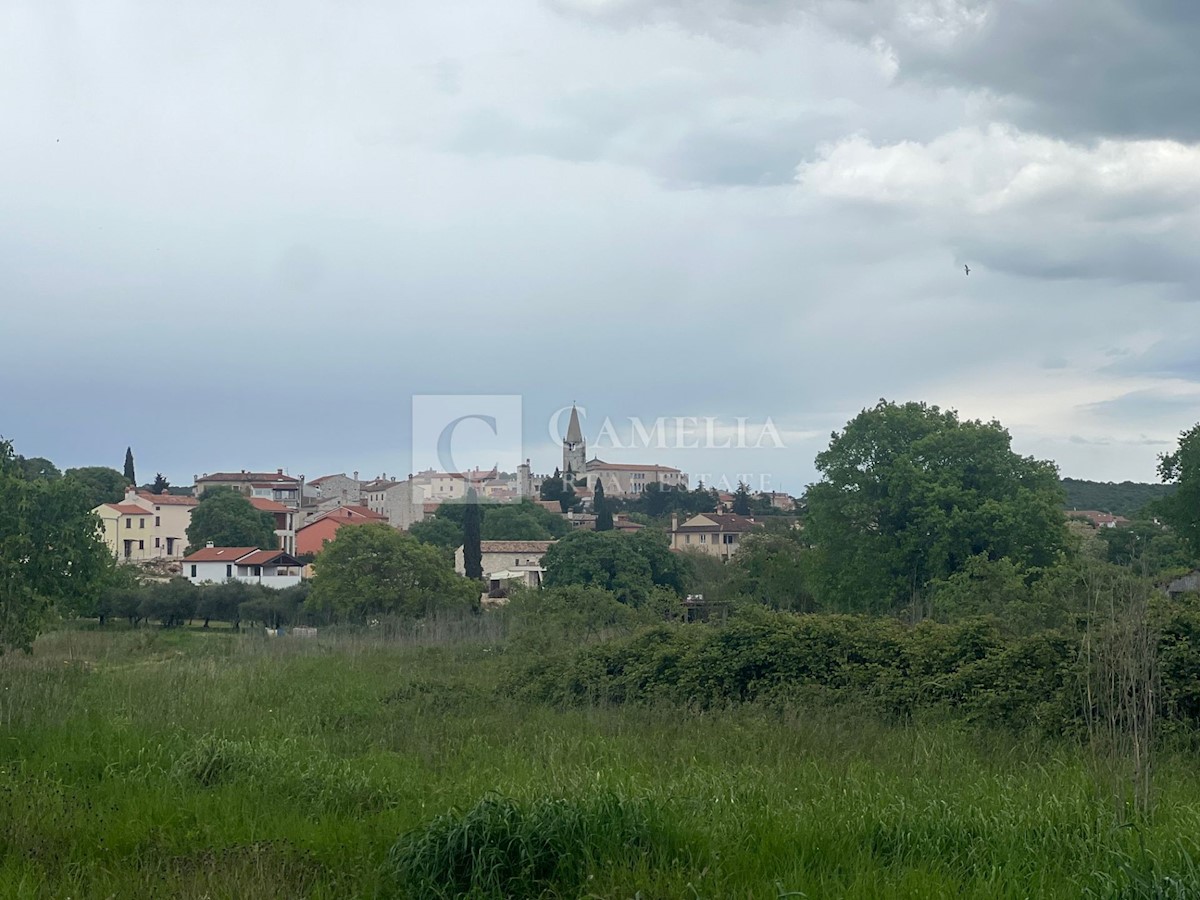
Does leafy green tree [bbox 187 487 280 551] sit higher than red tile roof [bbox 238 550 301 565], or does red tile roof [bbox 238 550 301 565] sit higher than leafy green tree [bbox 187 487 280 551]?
leafy green tree [bbox 187 487 280 551]

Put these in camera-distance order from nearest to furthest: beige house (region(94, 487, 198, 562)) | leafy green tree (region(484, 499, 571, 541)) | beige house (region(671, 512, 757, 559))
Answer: leafy green tree (region(484, 499, 571, 541))
beige house (region(94, 487, 198, 562))
beige house (region(671, 512, 757, 559))

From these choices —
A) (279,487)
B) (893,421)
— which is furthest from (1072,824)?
(279,487)

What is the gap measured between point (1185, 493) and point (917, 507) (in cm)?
1163

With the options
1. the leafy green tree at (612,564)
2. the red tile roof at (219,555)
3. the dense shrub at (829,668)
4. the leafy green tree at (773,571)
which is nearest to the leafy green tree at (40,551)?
the dense shrub at (829,668)

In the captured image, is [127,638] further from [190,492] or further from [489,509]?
[190,492]

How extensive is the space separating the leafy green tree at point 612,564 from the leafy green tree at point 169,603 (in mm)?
15110

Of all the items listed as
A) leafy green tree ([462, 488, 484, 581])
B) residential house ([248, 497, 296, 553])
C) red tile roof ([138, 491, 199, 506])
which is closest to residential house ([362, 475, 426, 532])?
residential house ([248, 497, 296, 553])

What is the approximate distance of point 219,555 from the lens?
5875 cm

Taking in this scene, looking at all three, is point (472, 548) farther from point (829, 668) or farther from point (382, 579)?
point (829, 668)

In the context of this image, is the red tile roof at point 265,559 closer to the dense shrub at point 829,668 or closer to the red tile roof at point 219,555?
the red tile roof at point 219,555

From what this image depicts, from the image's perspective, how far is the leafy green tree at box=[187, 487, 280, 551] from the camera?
6662 centimetres

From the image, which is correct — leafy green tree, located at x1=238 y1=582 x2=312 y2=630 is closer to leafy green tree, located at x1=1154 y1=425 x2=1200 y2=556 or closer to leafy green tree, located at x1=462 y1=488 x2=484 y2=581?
leafy green tree, located at x1=462 y1=488 x2=484 y2=581

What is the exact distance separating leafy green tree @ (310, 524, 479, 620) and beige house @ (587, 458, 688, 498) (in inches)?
2955

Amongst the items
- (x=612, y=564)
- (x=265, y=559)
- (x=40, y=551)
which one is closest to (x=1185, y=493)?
(x=612, y=564)
